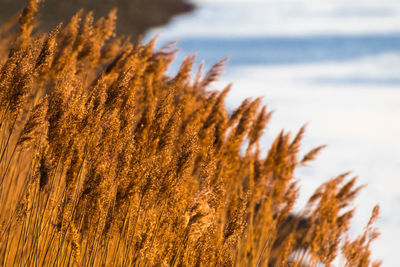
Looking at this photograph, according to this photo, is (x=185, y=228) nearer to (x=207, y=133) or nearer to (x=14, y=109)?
(x=14, y=109)

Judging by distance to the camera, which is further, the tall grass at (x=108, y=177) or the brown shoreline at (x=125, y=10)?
the brown shoreline at (x=125, y=10)

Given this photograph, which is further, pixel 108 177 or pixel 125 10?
pixel 125 10

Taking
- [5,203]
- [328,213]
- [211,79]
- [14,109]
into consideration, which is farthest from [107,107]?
[328,213]

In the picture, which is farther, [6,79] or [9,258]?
[9,258]

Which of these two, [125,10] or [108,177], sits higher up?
[125,10]

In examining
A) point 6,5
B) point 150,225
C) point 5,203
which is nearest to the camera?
point 150,225

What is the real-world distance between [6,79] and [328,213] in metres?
2.78

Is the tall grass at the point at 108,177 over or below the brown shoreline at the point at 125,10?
below

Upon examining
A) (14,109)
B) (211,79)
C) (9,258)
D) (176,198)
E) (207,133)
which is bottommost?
(9,258)

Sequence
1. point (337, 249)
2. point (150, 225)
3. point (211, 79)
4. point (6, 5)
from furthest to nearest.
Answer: point (6, 5) → point (211, 79) → point (337, 249) → point (150, 225)

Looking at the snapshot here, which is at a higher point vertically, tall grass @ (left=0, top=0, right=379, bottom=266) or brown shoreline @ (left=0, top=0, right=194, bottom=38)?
brown shoreline @ (left=0, top=0, right=194, bottom=38)

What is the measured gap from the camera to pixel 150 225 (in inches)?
84.2

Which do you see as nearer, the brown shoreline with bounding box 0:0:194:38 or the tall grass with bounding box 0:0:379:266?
the tall grass with bounding box 0:0:379:266

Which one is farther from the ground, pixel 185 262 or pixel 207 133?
pixel 207 133
